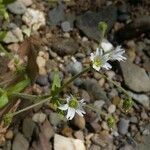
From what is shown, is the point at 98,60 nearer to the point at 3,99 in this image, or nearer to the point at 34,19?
the point at 3,99

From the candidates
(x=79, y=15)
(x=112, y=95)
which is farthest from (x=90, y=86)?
(x=79, y=15)

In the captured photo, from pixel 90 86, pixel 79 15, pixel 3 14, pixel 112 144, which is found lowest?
pixel 112 144

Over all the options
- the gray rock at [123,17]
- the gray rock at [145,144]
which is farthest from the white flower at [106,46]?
the gray rock at [145,144]

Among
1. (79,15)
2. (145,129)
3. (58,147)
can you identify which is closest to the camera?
(58,147)

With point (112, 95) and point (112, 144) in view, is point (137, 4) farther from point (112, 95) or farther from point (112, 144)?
point (112, 144)

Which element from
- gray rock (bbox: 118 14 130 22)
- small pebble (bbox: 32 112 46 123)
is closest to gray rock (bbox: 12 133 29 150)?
small pebble (bbox: 32 112 46 123)

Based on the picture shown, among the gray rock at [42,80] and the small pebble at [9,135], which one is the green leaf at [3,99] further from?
the gray rock at [42,80]
